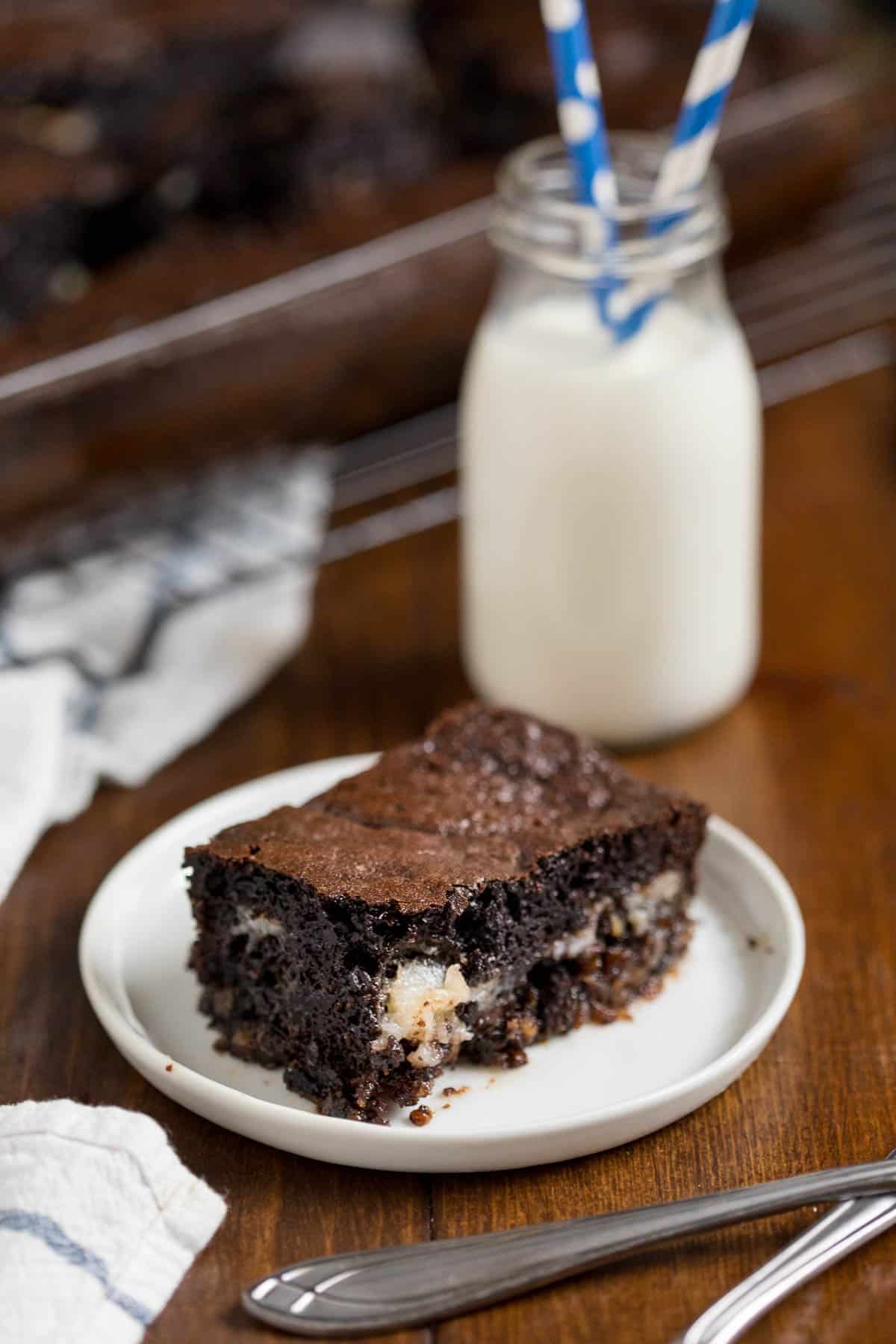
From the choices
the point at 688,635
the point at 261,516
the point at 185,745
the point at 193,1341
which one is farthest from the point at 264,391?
the point at 193,1341

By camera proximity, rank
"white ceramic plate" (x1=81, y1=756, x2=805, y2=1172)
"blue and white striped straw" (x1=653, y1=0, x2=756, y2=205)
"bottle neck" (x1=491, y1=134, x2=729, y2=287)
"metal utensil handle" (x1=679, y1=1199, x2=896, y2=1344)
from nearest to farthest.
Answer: "metal utensil handle" (x1=679, y1=1199, x2=896, y2=1344)
"white ceramic plate" (x1=81, y1=756, x2=805, y2=1172)
"blue and white striped straw" (x1=653, y1=0, x2=756, y2=205)
"bottle neck" (x1=491, y1=134, x2=729, y2=287)

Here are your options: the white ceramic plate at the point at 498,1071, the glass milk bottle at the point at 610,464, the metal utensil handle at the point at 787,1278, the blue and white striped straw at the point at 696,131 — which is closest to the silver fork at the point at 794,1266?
the metal utensil handle at the point at 787,1278

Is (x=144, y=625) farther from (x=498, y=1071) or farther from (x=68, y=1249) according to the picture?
(x=68, y=1249)

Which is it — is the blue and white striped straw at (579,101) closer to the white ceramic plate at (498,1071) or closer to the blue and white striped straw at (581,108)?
the blue and white striped straw at (581,108)

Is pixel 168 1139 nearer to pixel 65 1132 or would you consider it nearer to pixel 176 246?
pixel 65 1132

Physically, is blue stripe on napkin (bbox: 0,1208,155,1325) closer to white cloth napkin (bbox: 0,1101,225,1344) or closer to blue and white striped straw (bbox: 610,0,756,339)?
white cloth napkin (bbox: 0,1101,225,1344)

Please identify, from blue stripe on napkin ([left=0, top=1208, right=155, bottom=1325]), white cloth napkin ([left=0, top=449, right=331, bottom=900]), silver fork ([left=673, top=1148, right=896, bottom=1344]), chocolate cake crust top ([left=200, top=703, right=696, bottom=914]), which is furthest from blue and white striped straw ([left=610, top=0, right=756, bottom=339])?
blue stripe on napkin ([left=0, top=1208, right=155, bottom=1325])
